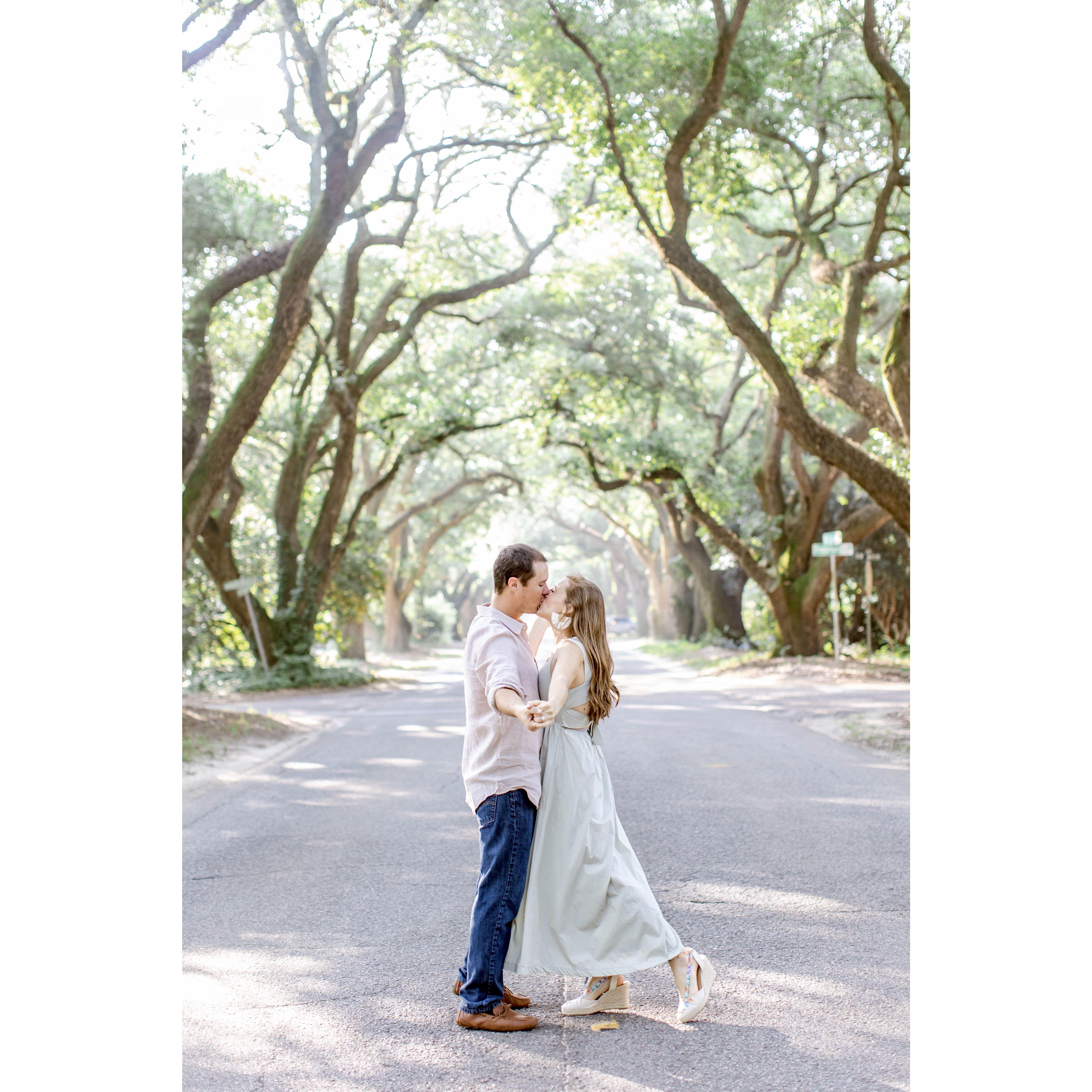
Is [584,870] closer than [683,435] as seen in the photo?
Yes

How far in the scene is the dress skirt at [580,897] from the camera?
406cm

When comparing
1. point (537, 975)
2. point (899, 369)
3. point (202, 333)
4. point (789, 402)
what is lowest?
point (537, 975)

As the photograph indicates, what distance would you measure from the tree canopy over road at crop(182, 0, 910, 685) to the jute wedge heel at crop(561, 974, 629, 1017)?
1007 cm

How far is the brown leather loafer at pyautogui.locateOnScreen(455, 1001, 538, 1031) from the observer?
3961mm

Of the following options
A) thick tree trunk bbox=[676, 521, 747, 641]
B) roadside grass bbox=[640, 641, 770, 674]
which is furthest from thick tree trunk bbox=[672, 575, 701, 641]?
thick tree trunk bbox=[676, 521, 747, 641]

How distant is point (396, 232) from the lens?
805 inches

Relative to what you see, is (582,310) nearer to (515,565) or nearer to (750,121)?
→ (750,121)

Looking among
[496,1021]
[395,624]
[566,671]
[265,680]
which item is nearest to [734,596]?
[395,624]

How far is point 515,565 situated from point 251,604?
17.9 meters

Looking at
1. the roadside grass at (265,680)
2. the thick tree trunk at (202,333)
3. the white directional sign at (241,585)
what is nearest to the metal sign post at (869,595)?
the roadside grass at (265,680)

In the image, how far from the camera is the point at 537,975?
15.8ft
